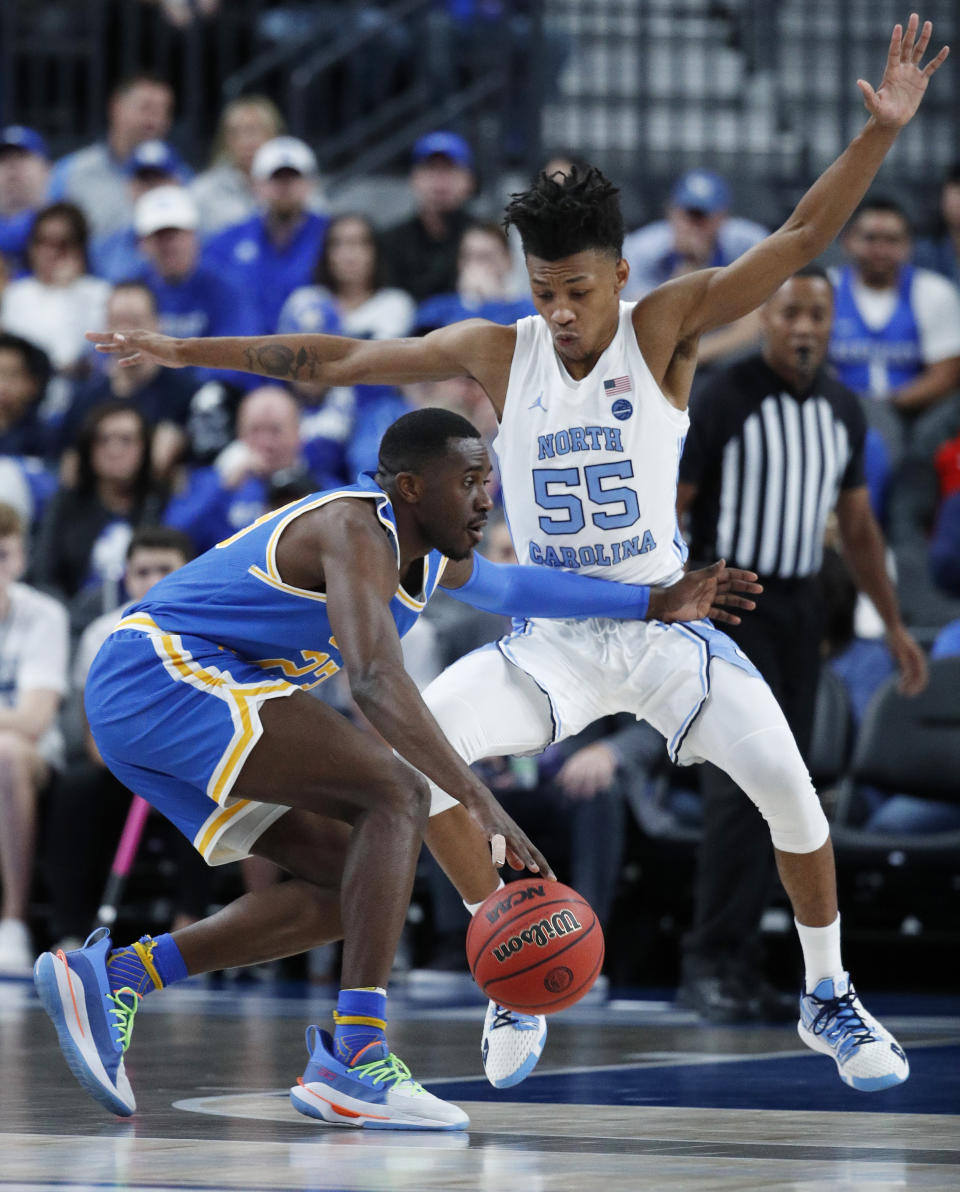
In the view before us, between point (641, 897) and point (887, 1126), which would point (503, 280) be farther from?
point (887, 1126)

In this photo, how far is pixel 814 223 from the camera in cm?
506

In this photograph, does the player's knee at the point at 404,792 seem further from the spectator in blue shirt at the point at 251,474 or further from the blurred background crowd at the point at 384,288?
the spectator in blue shirt at the point at 251,474

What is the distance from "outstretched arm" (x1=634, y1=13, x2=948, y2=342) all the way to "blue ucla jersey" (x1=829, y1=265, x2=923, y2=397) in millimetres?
4533

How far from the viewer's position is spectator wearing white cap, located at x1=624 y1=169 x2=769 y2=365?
9.77m

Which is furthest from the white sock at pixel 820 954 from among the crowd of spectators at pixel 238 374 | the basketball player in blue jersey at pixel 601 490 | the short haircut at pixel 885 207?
the short haircut at pixel 885 207

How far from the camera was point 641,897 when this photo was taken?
8.32 metres

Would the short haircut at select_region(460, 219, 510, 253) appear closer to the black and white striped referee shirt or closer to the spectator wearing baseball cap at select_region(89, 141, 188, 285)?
the spectator wearing baseball cap at select_region(89, 141, 188, 285)

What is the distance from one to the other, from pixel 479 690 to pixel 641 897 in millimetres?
3302

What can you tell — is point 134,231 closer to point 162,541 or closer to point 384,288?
point 384,288

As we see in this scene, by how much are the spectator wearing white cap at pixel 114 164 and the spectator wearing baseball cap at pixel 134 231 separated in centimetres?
15

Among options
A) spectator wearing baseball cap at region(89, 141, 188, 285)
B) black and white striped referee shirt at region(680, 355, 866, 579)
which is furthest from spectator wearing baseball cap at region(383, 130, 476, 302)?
black and white striped referee shirt at region(680, 355, 866, 579)

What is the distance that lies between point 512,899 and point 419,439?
1.05m

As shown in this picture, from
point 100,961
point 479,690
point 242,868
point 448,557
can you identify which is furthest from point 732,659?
point 242,868

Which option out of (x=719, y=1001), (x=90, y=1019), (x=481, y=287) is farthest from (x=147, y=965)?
(x=481, y=287)
